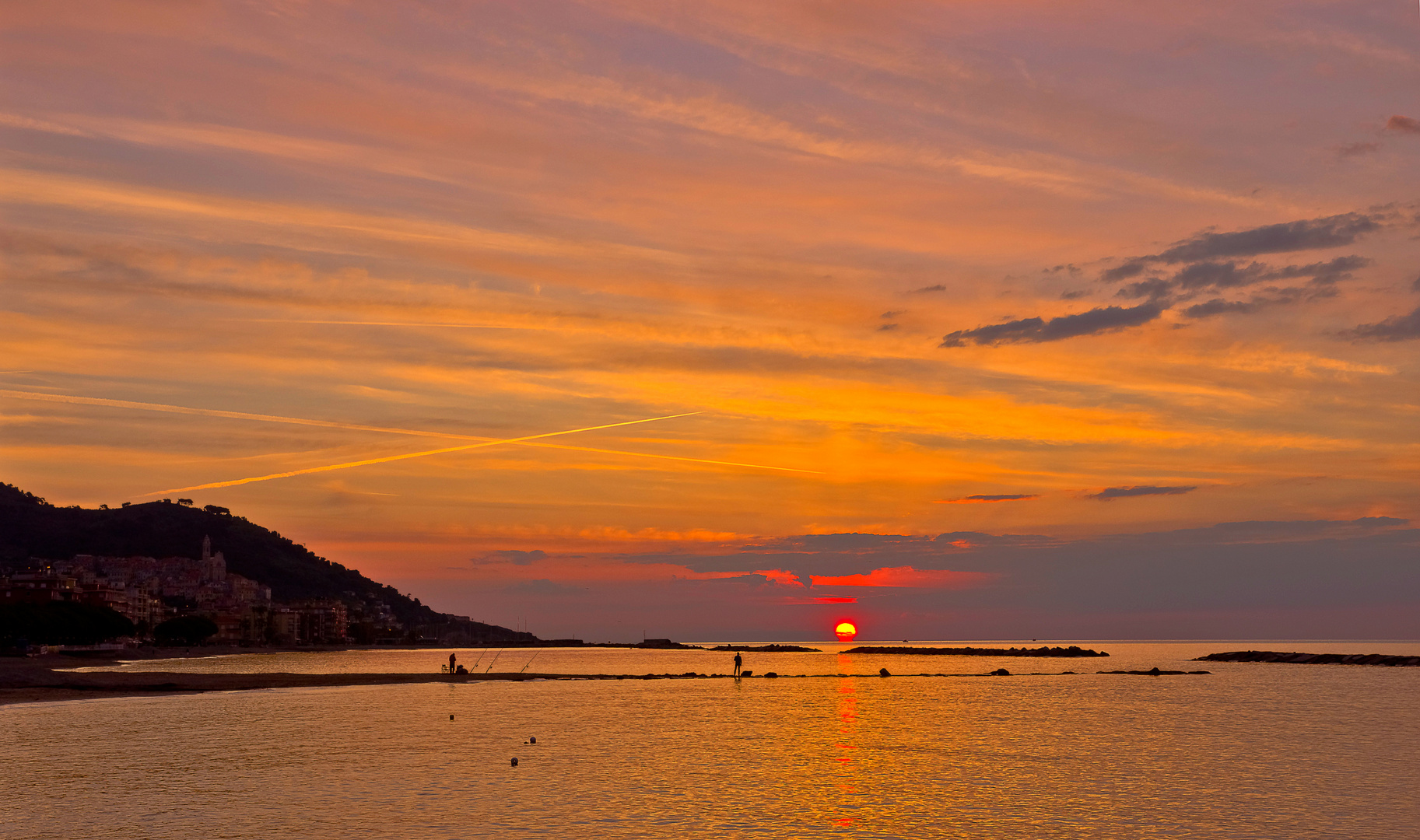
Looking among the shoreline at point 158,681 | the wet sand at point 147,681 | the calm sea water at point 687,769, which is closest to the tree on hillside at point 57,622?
the wet sand at point 147,681

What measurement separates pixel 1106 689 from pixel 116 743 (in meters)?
102

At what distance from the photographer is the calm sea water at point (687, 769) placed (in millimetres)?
35375

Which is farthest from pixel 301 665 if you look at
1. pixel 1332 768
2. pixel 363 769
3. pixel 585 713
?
pixel 1332 768

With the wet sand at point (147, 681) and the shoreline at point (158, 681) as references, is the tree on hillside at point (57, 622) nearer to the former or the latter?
the wet sand at point (147, 681)

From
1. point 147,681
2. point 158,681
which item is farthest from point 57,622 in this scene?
point 158,681

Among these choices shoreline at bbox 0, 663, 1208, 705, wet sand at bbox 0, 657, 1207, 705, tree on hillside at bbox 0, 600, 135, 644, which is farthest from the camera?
tree on hillside at bbox 0, 600, 135, 644

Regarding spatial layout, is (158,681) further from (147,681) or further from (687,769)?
(687,769)

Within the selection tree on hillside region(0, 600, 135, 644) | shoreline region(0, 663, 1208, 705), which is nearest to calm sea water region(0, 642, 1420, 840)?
shoreline region(0, 663, 1208, 705)

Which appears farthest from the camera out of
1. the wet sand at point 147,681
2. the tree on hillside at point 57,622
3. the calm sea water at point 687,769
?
the tree on hillside at point 57,622

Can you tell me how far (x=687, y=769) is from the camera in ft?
160

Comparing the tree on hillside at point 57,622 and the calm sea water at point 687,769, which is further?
the tree on hillside at point 57,622

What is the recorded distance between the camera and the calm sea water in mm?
35375

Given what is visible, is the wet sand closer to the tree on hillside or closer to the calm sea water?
the calm sea water

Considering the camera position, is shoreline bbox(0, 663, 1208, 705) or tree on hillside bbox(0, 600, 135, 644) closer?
shoreline bbox(0, 663, 1208, 705)
